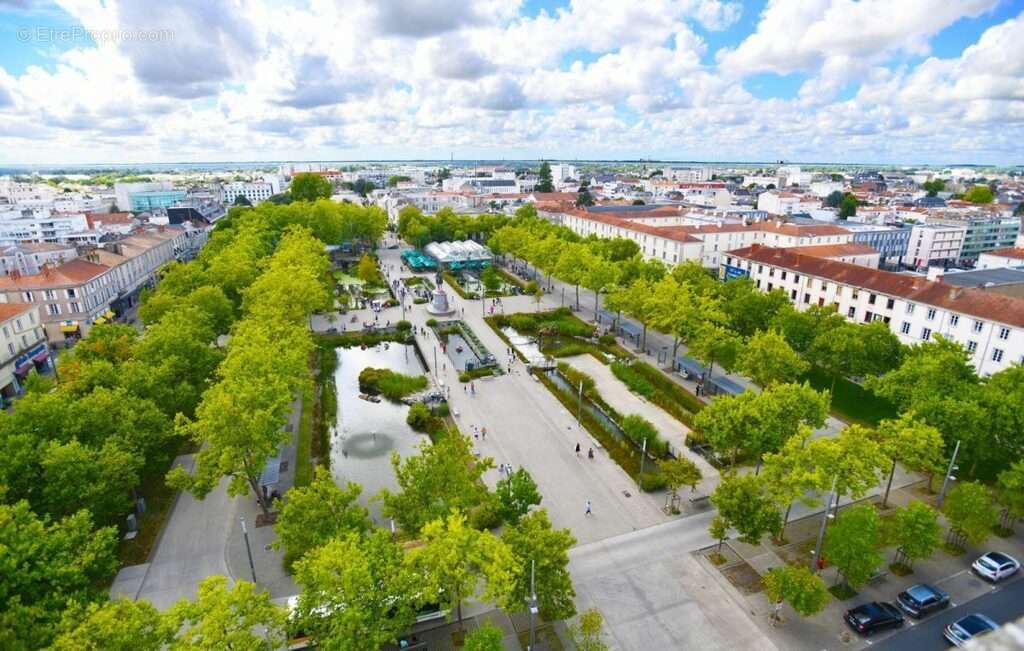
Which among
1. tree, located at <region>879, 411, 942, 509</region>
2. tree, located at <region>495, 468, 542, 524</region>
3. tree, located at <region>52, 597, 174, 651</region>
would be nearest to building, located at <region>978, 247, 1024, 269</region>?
tree, located at <region>879, 411, 942, 509</region>

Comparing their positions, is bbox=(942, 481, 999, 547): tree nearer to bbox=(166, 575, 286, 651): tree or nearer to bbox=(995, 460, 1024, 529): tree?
bbox=(995, 460, 1024, 529): tree

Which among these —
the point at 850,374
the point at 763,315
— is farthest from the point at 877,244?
the point at 850,374

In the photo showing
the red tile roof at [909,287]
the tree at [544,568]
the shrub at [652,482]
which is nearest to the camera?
the tree at [544,568]

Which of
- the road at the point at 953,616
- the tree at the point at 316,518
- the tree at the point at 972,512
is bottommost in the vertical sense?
the road at the point at 953,616

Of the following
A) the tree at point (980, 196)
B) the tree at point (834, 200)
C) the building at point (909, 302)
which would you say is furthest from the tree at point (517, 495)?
the tree at point (980, 196)

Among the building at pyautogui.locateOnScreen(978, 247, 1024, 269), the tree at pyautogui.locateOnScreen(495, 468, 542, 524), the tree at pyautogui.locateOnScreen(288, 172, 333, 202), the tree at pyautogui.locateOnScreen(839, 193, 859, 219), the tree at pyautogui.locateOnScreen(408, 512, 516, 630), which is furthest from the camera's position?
the tree at pyautogui.locateOnScreen(288, 172, 333, 202)

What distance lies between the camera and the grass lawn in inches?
1617

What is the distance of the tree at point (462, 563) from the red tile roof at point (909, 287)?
46.2 metres

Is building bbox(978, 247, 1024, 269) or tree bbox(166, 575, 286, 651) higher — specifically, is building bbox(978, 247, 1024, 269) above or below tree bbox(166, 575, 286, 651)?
above

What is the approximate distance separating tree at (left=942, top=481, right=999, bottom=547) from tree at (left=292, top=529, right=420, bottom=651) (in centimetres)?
2563

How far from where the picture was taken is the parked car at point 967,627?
2194 centimetres

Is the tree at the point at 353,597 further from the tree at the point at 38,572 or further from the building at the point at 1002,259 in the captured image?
the building at the point at 1002,259

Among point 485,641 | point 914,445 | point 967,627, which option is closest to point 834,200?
point 914,445

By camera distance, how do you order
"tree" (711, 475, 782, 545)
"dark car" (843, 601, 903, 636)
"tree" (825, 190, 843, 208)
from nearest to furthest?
"dark car" (843, 601, 903, 636) < "tree" (711, 475, 782, 545) < "tree" (825, 190, 843, 208)
